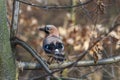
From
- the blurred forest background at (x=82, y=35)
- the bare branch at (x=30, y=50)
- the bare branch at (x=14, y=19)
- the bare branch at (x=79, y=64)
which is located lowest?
the blurred forest background at (x=82, y=35)

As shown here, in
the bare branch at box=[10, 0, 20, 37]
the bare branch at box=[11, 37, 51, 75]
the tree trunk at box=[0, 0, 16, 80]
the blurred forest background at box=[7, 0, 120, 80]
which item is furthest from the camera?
the blurred forest background at box=[7, 0, 120, 80]

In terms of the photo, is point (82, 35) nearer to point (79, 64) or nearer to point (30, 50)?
point (79, 64)

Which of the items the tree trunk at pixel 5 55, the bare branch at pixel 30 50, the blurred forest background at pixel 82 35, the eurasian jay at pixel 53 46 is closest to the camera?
the bare branch at pixel 30 50

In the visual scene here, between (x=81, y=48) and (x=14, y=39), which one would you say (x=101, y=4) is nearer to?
(x=14, y=39)

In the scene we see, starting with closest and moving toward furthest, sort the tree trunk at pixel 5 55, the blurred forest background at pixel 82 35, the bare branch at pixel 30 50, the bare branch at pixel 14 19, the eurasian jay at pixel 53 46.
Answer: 1. the bare branch at pixel 30 50
2. the tree trunk at pixel 5 55
3. the bare branch at pixel 14 19
4. the blurred forest background at pixel 82 35
5. the eurasian jay at pixel 53 46

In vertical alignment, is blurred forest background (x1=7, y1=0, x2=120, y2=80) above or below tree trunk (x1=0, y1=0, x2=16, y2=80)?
below

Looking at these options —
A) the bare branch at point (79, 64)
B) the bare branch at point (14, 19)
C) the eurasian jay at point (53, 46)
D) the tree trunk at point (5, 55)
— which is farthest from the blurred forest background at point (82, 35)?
the tree trunk at point (5, 55)

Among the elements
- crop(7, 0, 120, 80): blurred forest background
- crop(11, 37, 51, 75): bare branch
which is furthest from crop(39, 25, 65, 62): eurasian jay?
crop(11, 37, 51, 75): bare branch

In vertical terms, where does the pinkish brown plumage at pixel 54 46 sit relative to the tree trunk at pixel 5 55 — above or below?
below

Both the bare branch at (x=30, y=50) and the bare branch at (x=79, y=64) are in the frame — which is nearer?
the bare branch at (x=30, y=50)

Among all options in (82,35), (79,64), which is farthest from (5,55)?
(82,35)

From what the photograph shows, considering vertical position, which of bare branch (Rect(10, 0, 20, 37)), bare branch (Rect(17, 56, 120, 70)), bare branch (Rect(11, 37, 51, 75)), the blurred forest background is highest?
bare branch (Rect(10, 0, 20, 37))

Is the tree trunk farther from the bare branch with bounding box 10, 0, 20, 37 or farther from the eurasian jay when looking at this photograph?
the eurasian jay

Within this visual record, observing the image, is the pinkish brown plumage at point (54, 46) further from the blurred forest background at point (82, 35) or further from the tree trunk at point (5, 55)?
the tree trunk at point (5, 55)
